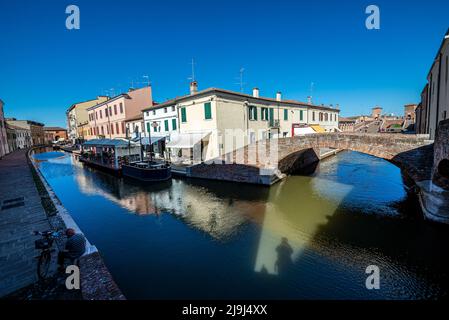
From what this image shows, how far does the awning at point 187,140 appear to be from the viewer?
62.9ft

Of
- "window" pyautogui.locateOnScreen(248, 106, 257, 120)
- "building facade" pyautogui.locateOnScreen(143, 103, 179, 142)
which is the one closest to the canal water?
"window" pyautogui.locateOnScreen(248, 106, 257, 120)

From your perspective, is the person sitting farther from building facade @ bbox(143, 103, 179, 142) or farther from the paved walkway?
building facade @ bbox(143, 103, 179, 142)

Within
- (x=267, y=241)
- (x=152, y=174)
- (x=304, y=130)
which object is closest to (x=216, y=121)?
(x=152, y=174)

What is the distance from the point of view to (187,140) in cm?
2011

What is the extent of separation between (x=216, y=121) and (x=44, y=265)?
14.9 m

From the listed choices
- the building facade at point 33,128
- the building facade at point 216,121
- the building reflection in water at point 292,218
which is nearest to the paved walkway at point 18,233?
the building reflection in water at point 292,218

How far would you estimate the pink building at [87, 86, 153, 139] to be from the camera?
97.7 ft

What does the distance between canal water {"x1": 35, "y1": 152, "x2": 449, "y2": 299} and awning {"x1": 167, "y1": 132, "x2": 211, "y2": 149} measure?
5.07 metres

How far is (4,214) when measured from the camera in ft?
28.8

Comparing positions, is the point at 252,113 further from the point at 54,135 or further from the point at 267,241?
the point at 54,135

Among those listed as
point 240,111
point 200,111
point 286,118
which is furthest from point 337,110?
point 200,111

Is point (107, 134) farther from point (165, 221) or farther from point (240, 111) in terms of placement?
point (165, 221)

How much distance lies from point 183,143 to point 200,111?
3.31 metres

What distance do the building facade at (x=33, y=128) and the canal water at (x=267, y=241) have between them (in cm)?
7128
